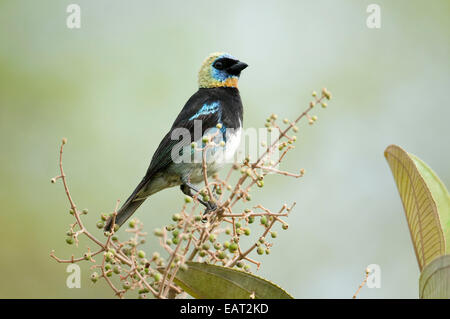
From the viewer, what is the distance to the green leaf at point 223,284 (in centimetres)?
144

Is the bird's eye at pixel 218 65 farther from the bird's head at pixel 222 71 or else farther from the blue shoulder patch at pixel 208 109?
the blue shoulder patch at pixel 208 109

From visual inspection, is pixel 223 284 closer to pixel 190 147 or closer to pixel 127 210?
pixel 127 210

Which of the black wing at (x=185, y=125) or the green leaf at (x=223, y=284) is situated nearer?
the green leaf at (x=223, y=284)

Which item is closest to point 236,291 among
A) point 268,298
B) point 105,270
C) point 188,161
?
point 268,298

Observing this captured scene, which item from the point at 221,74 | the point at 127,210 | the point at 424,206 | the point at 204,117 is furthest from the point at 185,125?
the point at 424,206

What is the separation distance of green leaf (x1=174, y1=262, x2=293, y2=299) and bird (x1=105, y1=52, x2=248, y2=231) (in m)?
2.00

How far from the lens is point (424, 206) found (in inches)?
66.6

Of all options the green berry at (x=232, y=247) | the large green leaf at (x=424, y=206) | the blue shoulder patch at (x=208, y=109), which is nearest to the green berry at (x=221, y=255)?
the green berry at (x=232, y=247)

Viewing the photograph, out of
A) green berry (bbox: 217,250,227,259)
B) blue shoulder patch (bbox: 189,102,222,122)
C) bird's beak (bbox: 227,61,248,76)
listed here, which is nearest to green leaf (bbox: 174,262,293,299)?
green berry (bbox: 217,250,227,259)

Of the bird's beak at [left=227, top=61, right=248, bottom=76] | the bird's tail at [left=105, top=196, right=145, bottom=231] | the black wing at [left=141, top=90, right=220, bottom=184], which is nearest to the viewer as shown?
the bird's tail at [left=105, top=196, right=145, bottom=231]

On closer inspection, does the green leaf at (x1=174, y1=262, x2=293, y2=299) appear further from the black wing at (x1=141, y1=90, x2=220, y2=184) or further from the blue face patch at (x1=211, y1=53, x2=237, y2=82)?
the blue face patch at (x1=211, y1=53, x2=237, y2=82)

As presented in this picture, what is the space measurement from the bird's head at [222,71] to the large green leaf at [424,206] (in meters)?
2.37

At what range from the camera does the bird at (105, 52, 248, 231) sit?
355cm

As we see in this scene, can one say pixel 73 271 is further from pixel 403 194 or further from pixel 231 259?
pixel 403 194
